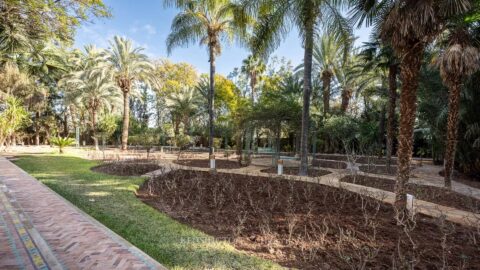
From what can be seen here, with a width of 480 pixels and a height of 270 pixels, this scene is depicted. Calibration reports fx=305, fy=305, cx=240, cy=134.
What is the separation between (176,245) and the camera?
4.55m

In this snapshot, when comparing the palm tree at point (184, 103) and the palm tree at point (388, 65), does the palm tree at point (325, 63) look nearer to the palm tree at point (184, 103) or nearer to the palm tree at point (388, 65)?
the palm tree at point (388, 65)

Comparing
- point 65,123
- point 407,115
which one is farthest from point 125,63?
point 407,115

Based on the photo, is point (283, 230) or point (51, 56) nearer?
point (283, 230)

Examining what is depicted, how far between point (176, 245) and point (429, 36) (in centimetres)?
652

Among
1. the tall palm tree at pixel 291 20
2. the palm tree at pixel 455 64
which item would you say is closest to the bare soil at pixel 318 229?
the palm tree at pixel 455 64

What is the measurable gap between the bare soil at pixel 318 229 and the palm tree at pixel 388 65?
27.3 ft

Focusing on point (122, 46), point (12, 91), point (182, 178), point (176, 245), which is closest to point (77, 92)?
point (12, 91)

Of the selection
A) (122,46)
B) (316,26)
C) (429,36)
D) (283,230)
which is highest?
(122,46)

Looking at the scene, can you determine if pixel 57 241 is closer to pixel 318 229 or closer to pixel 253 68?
pixel 318 229

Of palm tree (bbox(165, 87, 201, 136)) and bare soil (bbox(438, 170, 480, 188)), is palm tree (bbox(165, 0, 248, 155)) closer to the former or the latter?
bare soil (bbox(438, 170, 480, 188))

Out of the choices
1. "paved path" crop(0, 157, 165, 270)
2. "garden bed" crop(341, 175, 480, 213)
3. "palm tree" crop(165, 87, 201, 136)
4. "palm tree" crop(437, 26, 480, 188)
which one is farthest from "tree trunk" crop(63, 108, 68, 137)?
"palm tree" crop(437, 26, 480, 188)

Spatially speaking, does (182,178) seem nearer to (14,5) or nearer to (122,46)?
(14,5)

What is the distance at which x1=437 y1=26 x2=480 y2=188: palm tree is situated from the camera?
961 cm

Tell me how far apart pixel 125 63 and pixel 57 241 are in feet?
81.9
